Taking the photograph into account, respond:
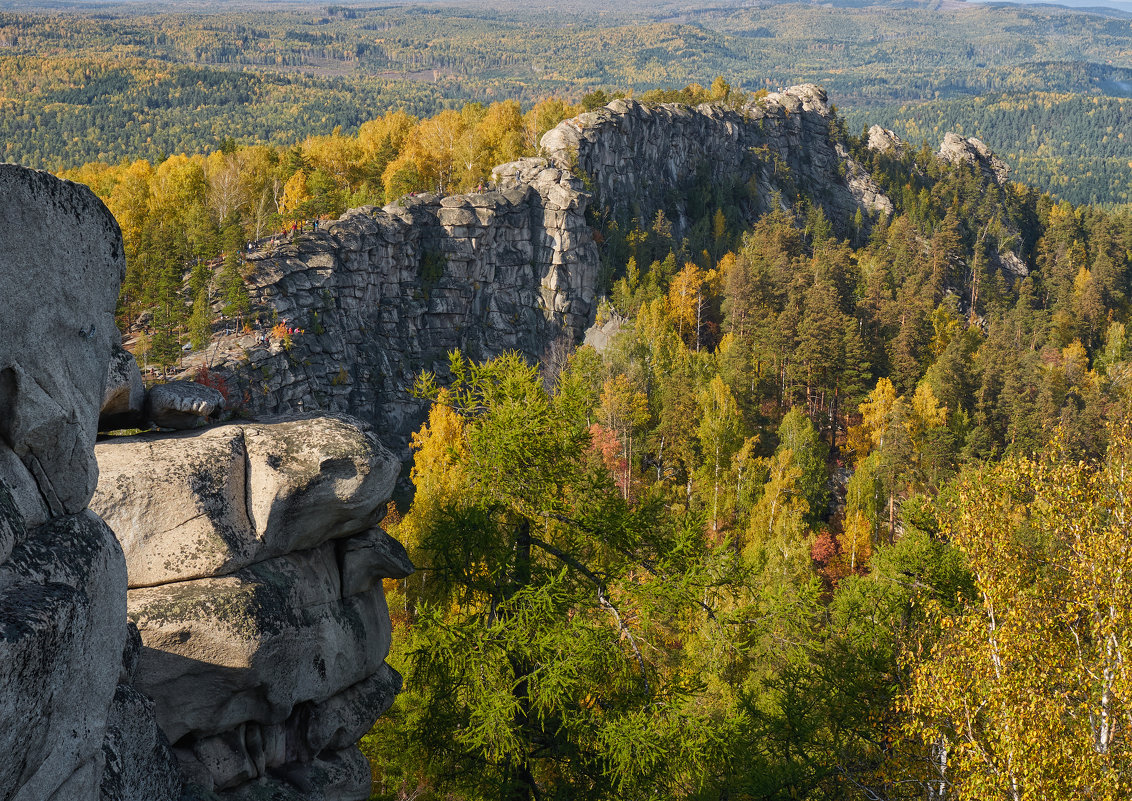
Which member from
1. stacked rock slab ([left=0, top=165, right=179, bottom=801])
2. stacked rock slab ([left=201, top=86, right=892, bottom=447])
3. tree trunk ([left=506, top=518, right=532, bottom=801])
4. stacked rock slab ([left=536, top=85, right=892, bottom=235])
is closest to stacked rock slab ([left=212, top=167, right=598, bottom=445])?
stacked rock slab ([left=201, top=86, right=892, bottom=447])

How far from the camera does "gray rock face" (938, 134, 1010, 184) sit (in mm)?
142250

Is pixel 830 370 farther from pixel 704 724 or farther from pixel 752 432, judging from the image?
pixel 704 724

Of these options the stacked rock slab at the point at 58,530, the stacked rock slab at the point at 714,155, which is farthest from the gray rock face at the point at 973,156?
the stacked rock slab at the point at 58,530

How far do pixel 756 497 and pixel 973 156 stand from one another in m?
117

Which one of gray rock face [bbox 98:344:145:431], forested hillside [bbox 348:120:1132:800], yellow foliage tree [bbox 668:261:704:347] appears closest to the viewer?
gray rock face [bbox 98:344:145:431]

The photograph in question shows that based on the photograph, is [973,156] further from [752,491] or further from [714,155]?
[752,491]

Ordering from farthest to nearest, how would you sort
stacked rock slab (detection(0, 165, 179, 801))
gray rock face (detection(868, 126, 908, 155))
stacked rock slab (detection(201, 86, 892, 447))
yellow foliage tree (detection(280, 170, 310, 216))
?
gray rock face (detection(868, 126, 908, 155)), yellow foliage tree (detection(280, 170, 310, 216)), stacked rock slab (detection(201, 86, 892, 447)), stacked rock slab (detection(0, 165, 179, 801))

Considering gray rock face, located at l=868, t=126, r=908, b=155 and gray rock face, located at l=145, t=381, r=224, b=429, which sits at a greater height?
gray rock face, located at l=145, t=381, r=224, b=429

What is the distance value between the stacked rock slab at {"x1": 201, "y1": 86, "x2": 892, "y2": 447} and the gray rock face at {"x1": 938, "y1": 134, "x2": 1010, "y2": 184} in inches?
2292

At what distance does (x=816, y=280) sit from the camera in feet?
250

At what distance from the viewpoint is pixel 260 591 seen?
1163 centimetres

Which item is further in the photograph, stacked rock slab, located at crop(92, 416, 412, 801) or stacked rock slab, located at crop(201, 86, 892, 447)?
stacked rock slab, located at crop(201, 86, 892, 447)

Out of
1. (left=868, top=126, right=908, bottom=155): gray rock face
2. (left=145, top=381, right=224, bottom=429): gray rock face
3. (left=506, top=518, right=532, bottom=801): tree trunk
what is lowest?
(left=506, top=518, right=532, bottom=801): tree trunk

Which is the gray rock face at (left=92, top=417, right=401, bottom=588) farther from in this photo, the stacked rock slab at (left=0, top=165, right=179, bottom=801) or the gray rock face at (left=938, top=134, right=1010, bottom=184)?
the gray rock face at (left=938, top=134, right=1010, bottom=184)
